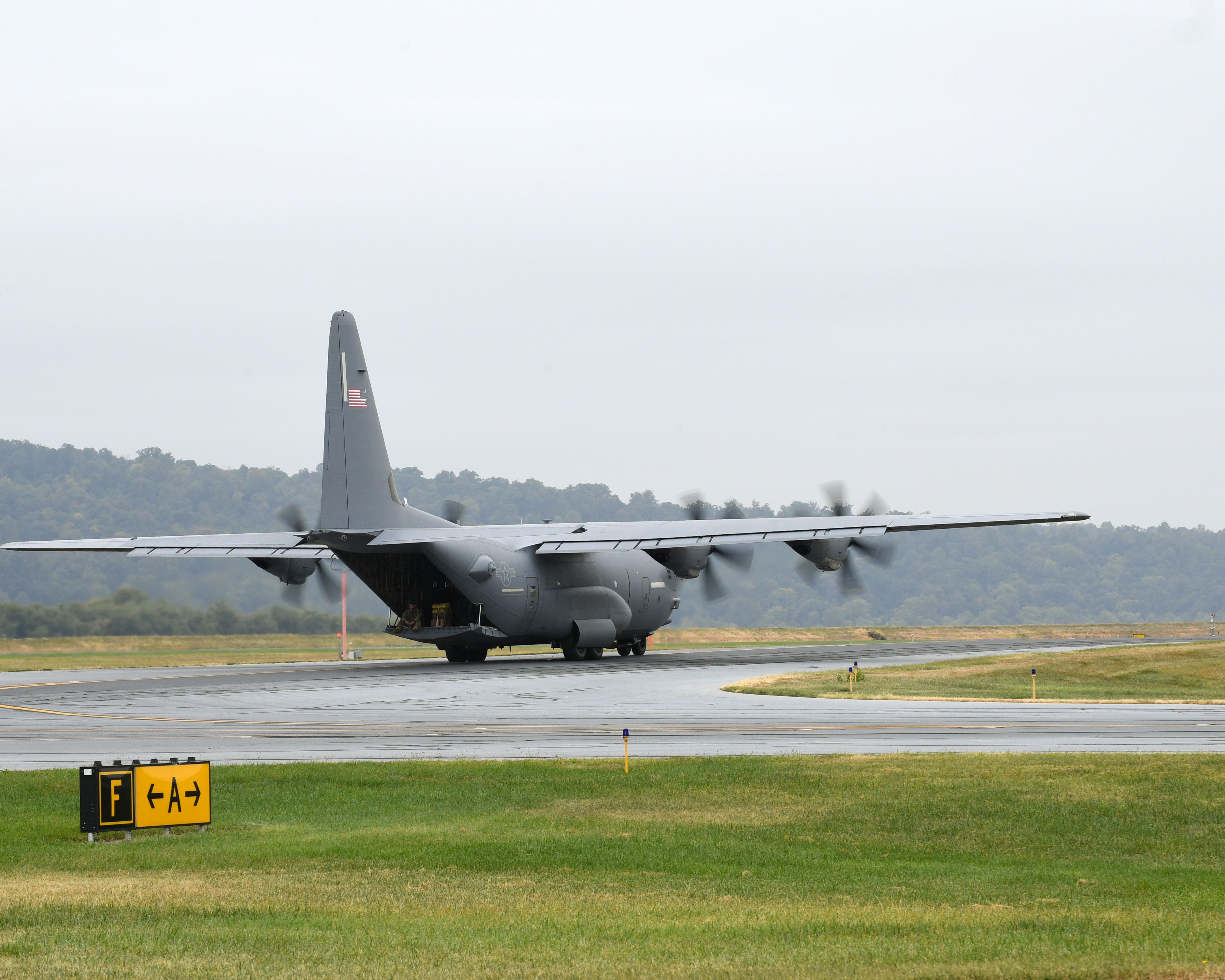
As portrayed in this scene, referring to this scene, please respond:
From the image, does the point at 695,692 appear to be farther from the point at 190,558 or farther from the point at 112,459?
the point at 112,459

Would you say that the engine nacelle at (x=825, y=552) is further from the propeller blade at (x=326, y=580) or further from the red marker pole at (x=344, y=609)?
the red marker pole at (x=344, y=609)

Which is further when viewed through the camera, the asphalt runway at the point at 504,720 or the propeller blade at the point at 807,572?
the propeller blade at the point at 807,572

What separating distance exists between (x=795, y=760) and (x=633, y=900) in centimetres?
1061

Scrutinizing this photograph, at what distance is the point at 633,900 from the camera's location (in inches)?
505

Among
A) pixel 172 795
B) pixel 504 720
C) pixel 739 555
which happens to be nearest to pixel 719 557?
pixel 739 555

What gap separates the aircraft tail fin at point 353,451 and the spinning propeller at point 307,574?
4.73 m

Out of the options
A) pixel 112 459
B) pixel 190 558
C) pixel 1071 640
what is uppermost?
pixel 112 459

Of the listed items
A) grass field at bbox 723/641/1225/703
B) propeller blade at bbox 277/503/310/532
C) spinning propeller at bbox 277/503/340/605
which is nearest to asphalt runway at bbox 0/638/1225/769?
grass field at bbox 723/641/1225/703

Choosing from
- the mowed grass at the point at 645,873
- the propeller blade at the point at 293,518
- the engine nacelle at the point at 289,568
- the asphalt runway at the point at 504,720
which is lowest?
the asphalt runway at the point at 504,720

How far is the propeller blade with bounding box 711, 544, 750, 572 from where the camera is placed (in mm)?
56281

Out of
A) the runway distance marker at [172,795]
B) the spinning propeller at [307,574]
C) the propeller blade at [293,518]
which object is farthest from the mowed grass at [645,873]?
the spinning propeller at [307,574]

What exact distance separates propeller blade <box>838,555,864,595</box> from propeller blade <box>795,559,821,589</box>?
0.95 metres

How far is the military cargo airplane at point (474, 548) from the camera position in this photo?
161ft

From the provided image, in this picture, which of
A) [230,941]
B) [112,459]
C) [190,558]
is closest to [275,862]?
[230,941]
